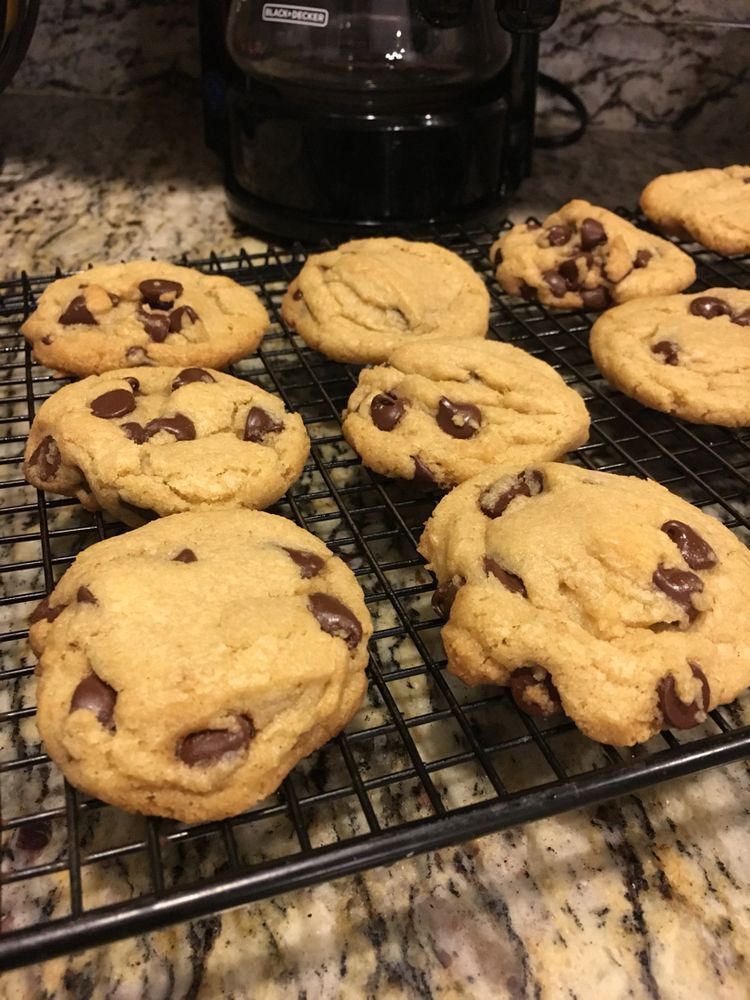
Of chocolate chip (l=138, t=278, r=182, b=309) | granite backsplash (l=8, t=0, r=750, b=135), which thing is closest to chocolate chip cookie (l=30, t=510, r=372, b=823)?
chocolate chip (l=138, t=278, r=182, b=309)

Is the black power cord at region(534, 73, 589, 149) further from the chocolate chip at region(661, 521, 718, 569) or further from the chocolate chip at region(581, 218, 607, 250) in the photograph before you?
the chocolate chip at region(661, 521, 718, 569)

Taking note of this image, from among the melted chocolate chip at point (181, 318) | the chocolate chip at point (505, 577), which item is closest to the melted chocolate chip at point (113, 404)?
the melted chocolate chip at point (181, 318)

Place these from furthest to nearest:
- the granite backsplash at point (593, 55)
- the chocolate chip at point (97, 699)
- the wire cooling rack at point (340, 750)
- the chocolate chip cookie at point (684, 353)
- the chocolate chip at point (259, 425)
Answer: the granite backsplash at point (593, 55) → the chocolate chip cookie at point (684, 353) → the chocolate chip at point (259, 425) → the chocolate chip at point (97, 699) → the wire cooling rack at point (340, 750)

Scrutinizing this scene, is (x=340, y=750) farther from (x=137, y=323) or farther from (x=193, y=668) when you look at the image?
(x=137, y=323)

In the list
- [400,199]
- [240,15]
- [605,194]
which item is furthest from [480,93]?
[605,194]

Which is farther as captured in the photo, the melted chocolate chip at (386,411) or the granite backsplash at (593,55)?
the granite backsplash at (593,55)

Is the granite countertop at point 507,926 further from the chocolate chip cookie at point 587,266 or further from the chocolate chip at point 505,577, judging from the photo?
the chocolate chip cookie at point 587,266

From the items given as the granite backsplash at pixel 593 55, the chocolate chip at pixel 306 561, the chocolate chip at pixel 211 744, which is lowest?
the chocolate chip at pixel 211 744
